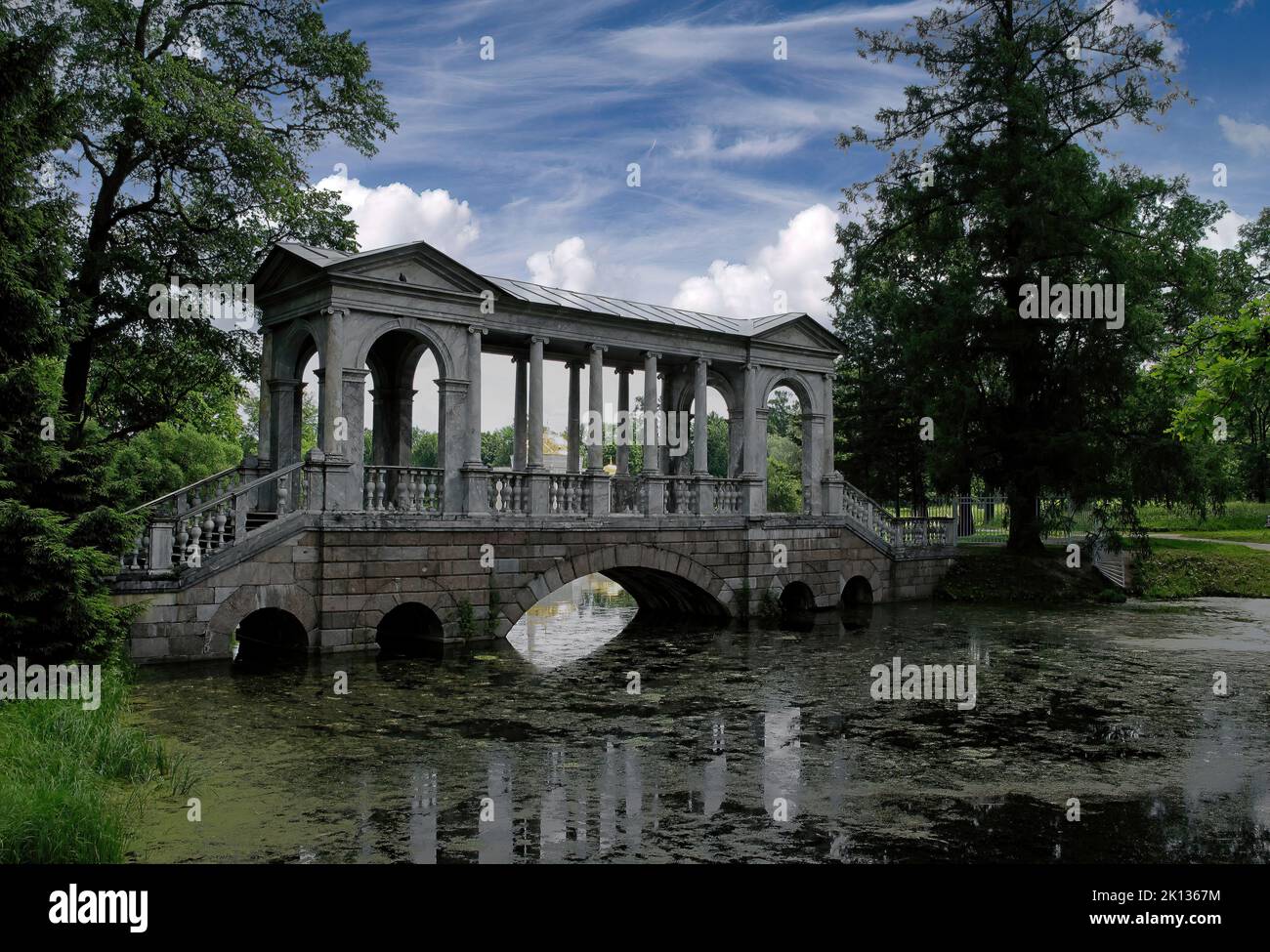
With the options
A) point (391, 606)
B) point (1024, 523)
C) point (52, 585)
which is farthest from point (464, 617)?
point (1024, 523)

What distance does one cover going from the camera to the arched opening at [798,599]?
22.8 m

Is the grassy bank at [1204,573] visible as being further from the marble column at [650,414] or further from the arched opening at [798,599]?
the marble column at [650,414]

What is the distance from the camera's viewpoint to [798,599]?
2325 cm

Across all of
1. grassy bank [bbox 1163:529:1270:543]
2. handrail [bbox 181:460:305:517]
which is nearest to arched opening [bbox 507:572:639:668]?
handrail [bbox 181:460:305:517]

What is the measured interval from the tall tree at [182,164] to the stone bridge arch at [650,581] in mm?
8178

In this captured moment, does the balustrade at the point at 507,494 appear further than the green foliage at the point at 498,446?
No

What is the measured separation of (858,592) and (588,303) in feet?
33.0

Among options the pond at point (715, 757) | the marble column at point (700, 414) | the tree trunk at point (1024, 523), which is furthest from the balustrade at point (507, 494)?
the tree trunk at point (1024, 523)

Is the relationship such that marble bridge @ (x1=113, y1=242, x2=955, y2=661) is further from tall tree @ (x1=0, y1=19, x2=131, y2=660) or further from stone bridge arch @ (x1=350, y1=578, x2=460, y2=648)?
tall tree @ (x1=0, y1=19, x2=131, y2=660)

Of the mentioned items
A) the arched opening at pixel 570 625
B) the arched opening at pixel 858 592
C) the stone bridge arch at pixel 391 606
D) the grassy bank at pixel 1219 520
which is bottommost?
the arched opening at pixel 570 625

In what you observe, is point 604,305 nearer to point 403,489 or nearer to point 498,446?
point 403,489

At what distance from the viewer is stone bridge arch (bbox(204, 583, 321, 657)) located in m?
14.4
